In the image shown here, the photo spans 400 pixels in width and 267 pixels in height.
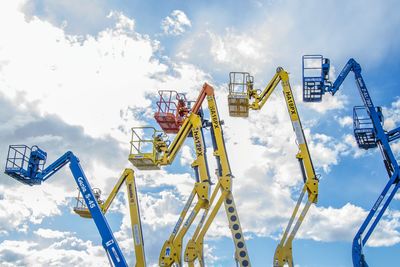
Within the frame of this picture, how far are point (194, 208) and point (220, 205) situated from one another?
1375mm

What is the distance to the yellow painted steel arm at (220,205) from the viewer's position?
19.7m

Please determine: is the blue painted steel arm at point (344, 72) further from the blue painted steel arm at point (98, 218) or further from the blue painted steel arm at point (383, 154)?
the blue painted steel arm at point (98, 218)

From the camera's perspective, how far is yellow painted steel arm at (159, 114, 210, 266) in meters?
21.2

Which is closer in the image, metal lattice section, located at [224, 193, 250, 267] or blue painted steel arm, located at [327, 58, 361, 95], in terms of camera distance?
metal lattice section, located at [224, 193, 250, 267]

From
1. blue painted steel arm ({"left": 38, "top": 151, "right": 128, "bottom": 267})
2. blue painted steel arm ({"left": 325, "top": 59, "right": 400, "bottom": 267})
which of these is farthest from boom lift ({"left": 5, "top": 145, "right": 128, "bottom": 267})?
blue painted steel arm ({"left": 325, "top": 59, "right": 400, "bottom": 267})

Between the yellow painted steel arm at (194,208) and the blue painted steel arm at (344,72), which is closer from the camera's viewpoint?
the yellow painted steel arm at (194,208)

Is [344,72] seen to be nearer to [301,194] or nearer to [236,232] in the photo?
[301,194]

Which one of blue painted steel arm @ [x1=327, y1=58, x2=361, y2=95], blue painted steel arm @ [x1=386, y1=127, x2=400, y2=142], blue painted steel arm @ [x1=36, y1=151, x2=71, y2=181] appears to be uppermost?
blue painted steel arm @ [x1=327, y1=58, x2=361, y2=95]

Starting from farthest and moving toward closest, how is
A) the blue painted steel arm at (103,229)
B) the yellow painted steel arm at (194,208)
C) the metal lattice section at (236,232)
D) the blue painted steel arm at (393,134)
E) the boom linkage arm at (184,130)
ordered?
the blue painted steel arm at (393,134), the boom linkage arm at (184,130), the yellow painted steel arm at (194,208), the metal lattice section at (236,232), the blue painted steel arm at (103,229)

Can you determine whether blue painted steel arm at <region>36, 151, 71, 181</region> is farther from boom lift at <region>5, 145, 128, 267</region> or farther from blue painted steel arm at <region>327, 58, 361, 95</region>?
blue painted steel arm at <region>327, 58, 361, 95</region>

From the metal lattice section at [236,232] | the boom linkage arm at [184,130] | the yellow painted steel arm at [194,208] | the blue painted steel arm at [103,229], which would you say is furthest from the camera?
the boom linkage arm at [184,130]

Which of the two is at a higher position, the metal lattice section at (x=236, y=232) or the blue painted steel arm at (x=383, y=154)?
the blue painted steel arm at (x=383, y=154)

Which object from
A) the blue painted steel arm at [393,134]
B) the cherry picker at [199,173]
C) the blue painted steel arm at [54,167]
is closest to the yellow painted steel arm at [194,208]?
the cherry picker at [199,173]

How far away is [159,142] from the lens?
74.4 feet
